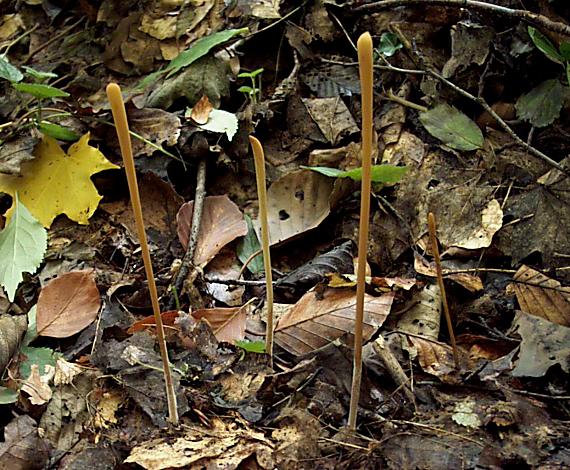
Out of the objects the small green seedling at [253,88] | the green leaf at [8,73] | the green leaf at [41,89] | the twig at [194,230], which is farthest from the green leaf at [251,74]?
the green leaf at [8,73]

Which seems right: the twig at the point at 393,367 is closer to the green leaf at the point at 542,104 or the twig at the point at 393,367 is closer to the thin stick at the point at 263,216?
the thin stick at the point at 263,216

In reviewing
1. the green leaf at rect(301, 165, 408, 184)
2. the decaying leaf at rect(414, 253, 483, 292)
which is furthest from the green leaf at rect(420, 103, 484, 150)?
the decaying leaf at rect(414, 253, 483, 292)

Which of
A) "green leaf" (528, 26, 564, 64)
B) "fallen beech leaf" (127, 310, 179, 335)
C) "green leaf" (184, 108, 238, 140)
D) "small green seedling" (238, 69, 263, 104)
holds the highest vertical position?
"green leaf" (528, 26, 564, 64)

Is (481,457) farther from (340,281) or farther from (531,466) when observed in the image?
(340,281)

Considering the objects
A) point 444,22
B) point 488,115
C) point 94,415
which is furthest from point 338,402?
point 444,22

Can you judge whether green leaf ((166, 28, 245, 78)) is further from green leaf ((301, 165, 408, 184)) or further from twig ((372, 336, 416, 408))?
twig ((372, 336, 416, 408))

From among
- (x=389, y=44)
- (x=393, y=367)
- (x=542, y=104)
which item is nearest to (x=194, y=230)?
(x=393, y=367)
